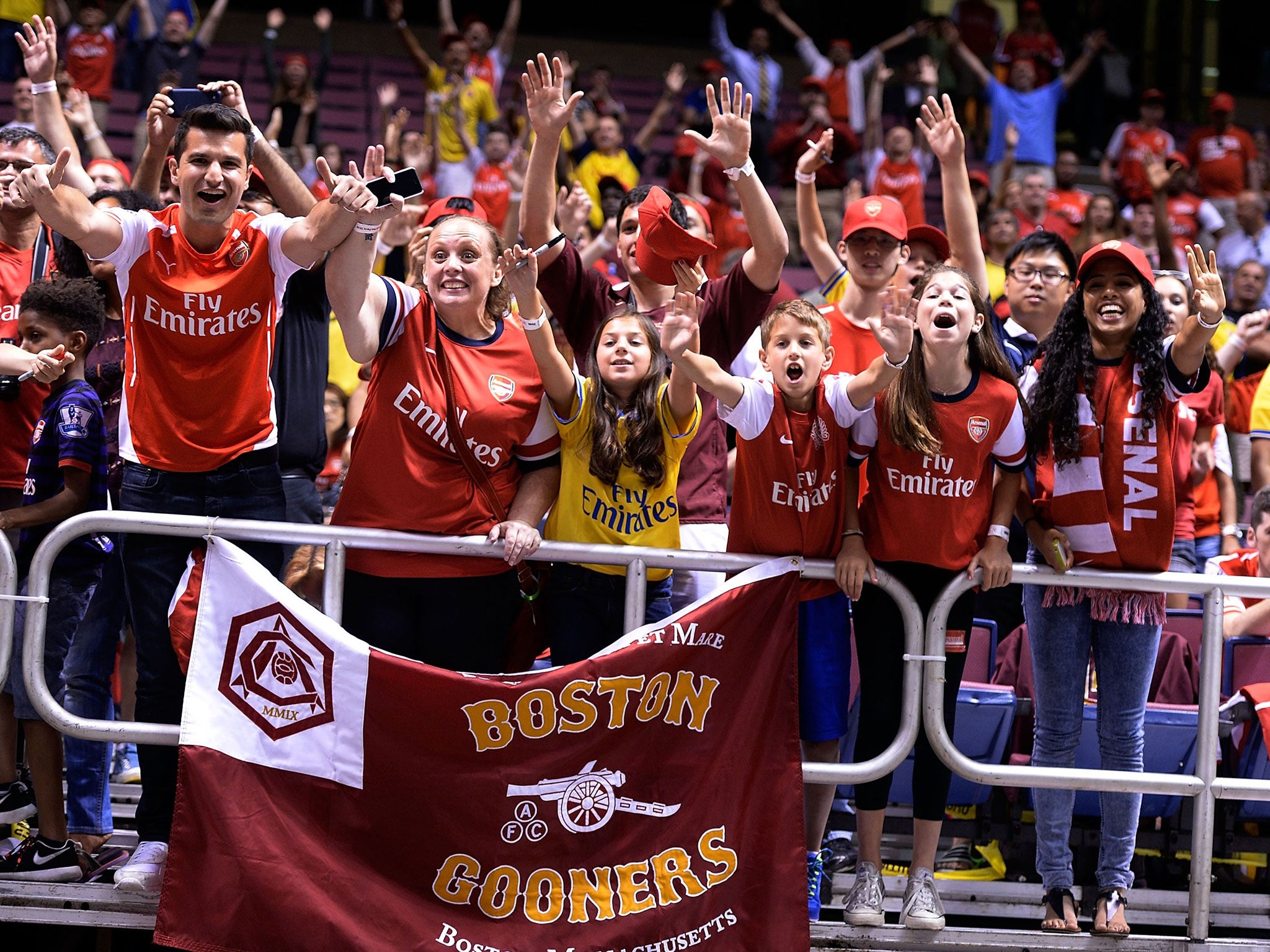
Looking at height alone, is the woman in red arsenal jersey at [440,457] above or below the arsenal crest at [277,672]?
above

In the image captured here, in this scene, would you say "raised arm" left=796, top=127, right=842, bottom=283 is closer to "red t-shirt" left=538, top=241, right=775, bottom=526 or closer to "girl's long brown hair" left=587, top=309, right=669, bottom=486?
"red t-shirt" left=538, top=241, right=775, bottom=526

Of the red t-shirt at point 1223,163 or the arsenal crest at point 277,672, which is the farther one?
the red t-shirt at point 1223,163

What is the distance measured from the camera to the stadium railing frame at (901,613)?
3916 mm

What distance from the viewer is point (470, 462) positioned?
4.16 meters

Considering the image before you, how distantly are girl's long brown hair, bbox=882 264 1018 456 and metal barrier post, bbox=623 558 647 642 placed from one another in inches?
35.7

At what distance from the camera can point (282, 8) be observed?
1752 cm

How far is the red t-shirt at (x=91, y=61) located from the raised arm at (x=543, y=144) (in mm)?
9629

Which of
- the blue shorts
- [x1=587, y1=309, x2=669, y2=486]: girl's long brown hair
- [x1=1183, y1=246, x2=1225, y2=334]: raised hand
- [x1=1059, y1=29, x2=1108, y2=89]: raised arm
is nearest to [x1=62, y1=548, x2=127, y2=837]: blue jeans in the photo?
[x1=587, y1=309, x2=669, y2=486]: girl's long brown hair

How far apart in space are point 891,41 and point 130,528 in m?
13.8

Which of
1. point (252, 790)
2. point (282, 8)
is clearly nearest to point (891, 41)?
point (282, 8)

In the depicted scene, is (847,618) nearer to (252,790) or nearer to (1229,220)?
(252,790)

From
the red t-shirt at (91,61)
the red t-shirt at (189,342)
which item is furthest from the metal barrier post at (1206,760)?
the red t-shirt at (91,61)

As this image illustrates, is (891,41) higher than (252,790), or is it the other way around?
(891,41)

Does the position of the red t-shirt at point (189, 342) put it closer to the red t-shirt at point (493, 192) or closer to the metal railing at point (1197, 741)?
the metal railing at point (1197, 741)
